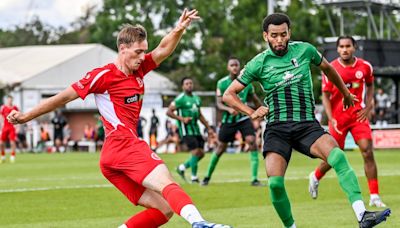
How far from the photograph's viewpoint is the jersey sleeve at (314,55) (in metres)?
10.5

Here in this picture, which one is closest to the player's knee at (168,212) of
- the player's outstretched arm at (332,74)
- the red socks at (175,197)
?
the red socks at (175,197)

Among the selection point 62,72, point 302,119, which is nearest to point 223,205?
point 302,119

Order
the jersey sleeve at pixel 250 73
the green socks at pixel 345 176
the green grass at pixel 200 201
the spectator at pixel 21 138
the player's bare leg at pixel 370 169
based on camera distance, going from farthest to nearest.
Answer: the spectator at pixel 21 138
the player's bare leg at pixel 370 169
the green grass at pixel 200 201
the jersey sleeve at pixel 250 73
the green socks at pixel 345 176

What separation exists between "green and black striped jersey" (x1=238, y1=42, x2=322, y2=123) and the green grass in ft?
6.35

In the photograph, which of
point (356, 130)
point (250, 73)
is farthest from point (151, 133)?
point (250, 73)

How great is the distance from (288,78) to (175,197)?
2.67m

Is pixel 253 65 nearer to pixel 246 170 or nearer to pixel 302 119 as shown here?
pixel 302 119

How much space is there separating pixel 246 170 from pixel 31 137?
29.4 m

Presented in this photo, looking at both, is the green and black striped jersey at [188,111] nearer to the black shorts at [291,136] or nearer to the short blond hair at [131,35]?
the black shorts at [291,136]

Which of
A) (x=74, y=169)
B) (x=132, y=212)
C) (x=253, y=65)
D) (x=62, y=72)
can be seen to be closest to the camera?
(x=253, y=65)

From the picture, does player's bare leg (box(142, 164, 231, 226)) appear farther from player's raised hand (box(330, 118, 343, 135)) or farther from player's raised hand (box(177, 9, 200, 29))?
player's raised hand (box(330, 118, 343, 135))

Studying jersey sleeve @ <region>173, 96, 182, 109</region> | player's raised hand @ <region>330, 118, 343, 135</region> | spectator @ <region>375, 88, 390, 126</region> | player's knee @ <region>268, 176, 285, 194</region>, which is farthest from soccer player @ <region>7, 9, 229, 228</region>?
spectator @ <region>375, 88, 390, 126</region>

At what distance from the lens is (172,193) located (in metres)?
8.33

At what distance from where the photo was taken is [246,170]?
25656 mm
